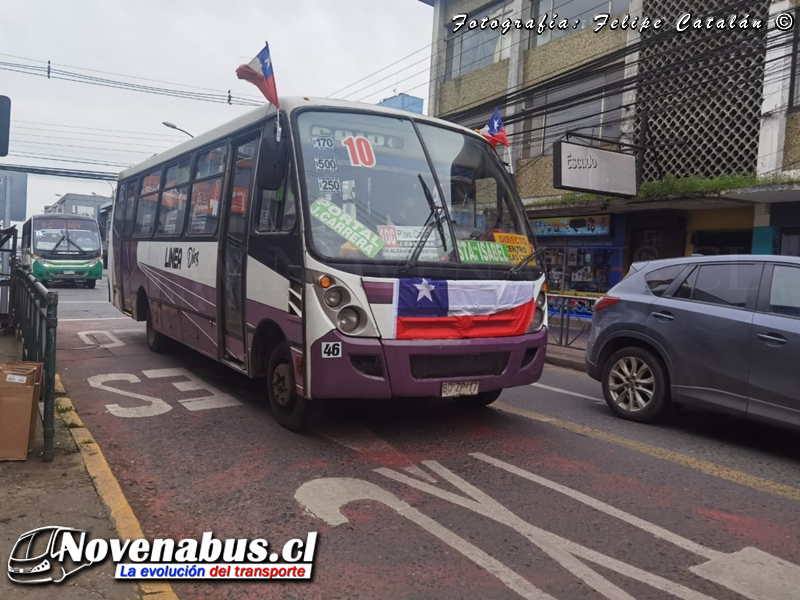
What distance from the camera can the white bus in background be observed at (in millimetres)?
5137

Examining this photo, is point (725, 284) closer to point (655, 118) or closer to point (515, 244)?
point (515, 244)

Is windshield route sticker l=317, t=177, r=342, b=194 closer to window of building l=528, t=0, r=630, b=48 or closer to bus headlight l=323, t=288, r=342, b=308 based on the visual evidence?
bus headlight l=323, t=288, r=342, b=308

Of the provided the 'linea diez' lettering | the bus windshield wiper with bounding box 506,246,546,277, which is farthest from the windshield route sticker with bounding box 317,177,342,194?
the 'linea diez' lettering

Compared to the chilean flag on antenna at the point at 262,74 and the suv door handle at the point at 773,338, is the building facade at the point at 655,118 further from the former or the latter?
the suv door handle at the point at 773,338

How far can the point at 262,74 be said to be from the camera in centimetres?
588

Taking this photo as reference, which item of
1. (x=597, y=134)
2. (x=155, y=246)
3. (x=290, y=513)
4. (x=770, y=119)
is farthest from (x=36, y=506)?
(x=597, y=134)

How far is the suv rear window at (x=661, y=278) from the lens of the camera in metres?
6.54

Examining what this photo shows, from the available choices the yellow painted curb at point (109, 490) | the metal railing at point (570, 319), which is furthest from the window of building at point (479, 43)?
the yellow painted curb at point (109, 490)

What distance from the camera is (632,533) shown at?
154 inches

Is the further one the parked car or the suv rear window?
the suv rear window

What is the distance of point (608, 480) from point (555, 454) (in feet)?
2.11

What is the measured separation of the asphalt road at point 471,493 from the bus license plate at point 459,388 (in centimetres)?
44

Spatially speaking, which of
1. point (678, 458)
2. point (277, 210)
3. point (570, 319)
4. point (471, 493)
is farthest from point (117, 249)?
point (678, 458)

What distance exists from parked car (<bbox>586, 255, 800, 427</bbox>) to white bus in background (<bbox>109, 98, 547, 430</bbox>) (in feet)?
3.97
